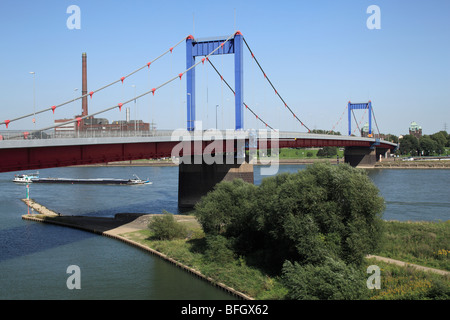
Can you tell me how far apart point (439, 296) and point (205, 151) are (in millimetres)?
24098

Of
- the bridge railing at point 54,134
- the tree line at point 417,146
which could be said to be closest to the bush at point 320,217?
the bridge railing at point 54,134

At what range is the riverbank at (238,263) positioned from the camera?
17062 millimetres

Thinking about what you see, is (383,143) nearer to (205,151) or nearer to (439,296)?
(205,151)

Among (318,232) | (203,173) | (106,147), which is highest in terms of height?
(106,147)

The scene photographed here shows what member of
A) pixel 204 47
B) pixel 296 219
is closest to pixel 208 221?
pixel 296 219

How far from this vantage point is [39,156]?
20828mm

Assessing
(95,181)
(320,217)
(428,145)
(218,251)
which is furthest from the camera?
(428,145)

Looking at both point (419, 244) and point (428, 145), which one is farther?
point (428, 145)

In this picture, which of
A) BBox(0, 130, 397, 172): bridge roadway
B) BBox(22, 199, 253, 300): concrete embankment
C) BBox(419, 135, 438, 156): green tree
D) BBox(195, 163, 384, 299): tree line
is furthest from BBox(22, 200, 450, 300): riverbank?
BBox(419, 135, 438, 156): green tree

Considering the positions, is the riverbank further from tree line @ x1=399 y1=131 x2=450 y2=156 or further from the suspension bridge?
tree line @ x1=399 y1=131 x2=450 y2=156

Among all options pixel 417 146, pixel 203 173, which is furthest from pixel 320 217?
pixel 417 146

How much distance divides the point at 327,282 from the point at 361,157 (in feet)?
267

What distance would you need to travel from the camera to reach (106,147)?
2503cm

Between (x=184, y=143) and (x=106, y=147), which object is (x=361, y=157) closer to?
(x=184, y=143)
